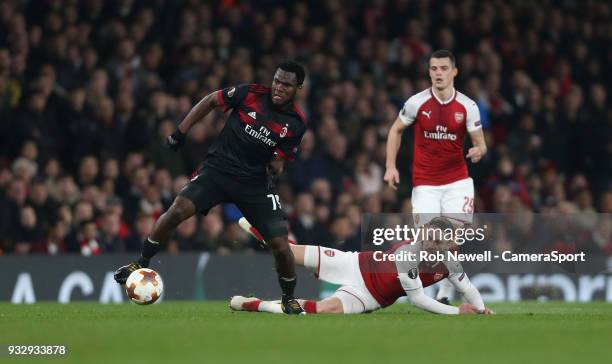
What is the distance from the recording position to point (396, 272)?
1081cm

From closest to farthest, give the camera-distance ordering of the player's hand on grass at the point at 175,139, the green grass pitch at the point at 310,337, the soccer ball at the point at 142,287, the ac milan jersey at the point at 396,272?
the green grass pitch at the point at 310,337 → the soccer ball at the point at 142,287 → the player's hand on grass at the point at 175,139 → the ac milan jersey at the point at 396,272

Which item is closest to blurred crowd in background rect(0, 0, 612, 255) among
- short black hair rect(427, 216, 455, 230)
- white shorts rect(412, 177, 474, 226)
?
white shorts rect(412, 177, 474, 226)

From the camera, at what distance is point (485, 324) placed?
9.54m

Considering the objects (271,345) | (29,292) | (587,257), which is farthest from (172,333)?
(587,257)

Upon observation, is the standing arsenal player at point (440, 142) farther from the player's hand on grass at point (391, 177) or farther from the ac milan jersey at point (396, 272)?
the ac milan jersey at point (396, 272)

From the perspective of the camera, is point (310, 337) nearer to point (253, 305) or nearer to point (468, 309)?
point (253, 305)

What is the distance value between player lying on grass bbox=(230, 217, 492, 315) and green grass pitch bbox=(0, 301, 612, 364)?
248mm

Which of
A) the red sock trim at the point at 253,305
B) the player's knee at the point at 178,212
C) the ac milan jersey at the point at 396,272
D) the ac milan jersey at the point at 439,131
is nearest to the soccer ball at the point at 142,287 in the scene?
the player's knee at the point at 178,212

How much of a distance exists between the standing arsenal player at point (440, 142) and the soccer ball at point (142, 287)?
2.25m

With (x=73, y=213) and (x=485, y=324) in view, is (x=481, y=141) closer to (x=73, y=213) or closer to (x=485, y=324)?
(x=485, y=324)

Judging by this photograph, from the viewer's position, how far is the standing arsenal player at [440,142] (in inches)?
448

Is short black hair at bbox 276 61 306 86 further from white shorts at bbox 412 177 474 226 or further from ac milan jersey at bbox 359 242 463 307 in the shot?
white shorts at bbox 412 177 474 226

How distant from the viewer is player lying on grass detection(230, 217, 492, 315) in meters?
10.8

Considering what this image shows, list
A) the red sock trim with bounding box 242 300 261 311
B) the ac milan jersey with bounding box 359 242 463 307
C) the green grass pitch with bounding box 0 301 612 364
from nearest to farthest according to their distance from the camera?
the green grass pitch with bounding box 0 301 612 364 < the ac milan jersey with bounding box 359 242 463 307 < the red sock trim with bounding box 242 300 261 311
